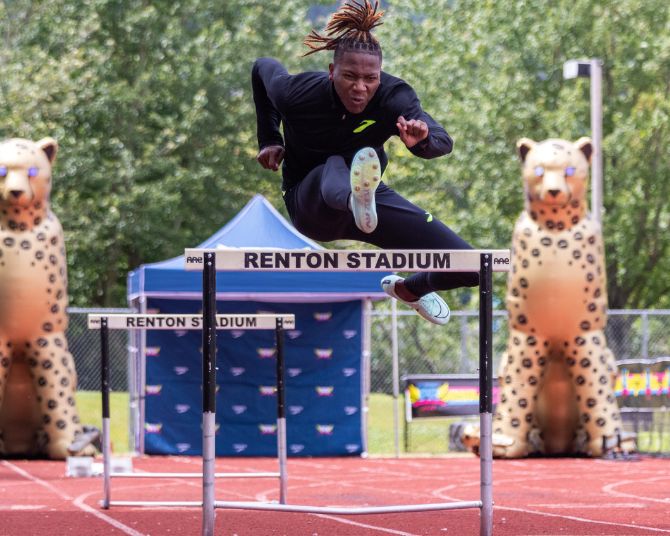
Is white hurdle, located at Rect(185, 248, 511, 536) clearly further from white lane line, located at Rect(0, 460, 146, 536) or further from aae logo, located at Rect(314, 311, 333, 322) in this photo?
aae logo, located at Rect(314, 311, 333, 322)

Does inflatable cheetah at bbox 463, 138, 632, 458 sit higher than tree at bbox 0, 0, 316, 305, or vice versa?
tree at bbox 0, 0, 316, 305

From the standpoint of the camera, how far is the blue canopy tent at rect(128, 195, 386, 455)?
17297mm

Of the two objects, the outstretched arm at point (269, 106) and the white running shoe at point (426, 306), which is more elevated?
the outstretched arm at point (269, 106)

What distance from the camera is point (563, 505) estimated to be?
10.8 metres

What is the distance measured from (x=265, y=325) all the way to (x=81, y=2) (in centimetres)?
2320

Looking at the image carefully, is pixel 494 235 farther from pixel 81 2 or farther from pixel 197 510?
pixel 197 510

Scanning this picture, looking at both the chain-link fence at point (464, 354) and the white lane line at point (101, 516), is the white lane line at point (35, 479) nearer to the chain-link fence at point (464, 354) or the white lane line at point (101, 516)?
the white lane line at point (101, 516)

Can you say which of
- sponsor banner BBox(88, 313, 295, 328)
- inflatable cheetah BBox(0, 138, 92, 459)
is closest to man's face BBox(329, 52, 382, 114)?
sponsor banner BBox(88, 313, 295, 328)

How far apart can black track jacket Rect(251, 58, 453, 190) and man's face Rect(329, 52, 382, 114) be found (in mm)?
130

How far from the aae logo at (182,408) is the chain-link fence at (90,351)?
430 cm

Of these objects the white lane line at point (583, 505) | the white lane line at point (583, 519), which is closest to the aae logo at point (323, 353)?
the white lane line at point (583, 505)

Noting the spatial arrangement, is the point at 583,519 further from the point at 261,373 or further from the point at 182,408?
the point at 182,408

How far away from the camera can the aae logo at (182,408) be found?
57.2 ft

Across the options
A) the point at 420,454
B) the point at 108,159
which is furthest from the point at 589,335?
the point at 108,159
